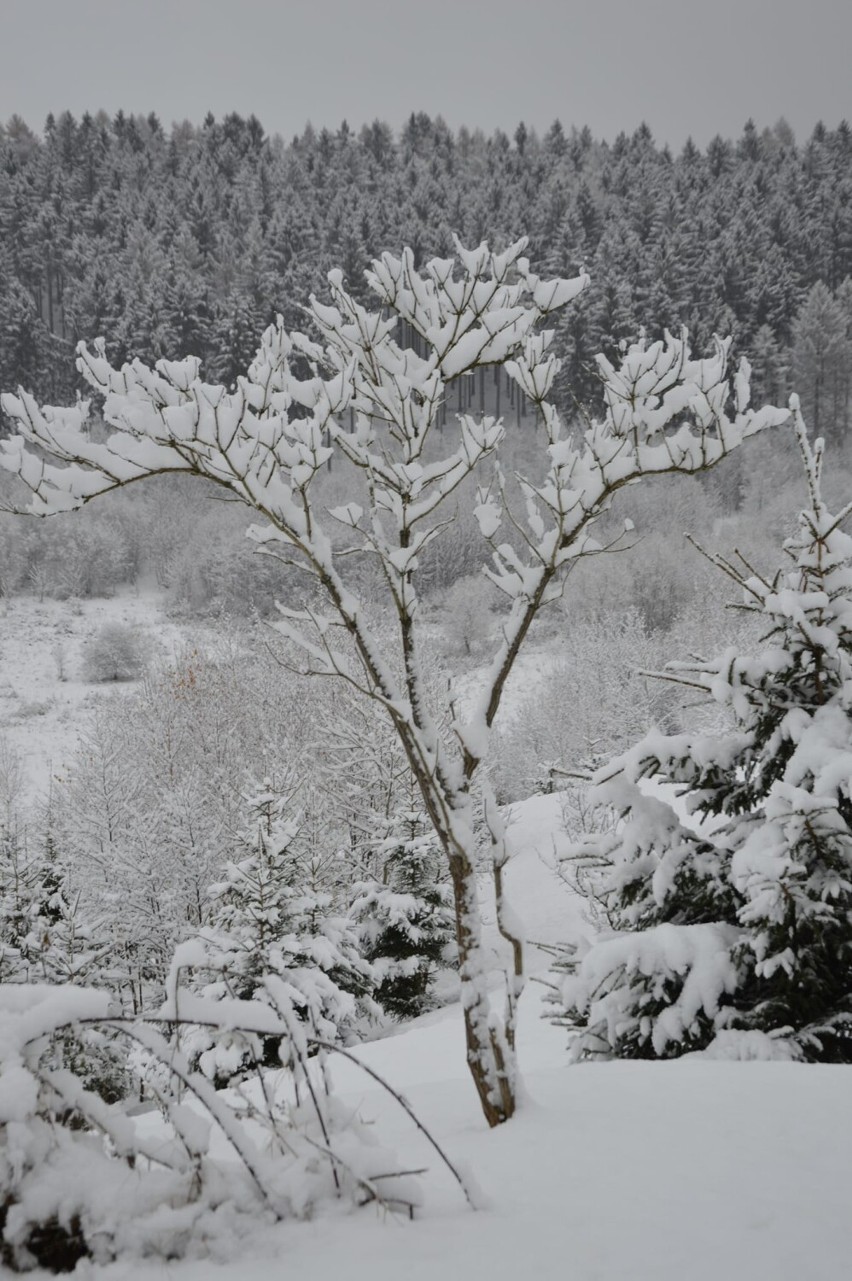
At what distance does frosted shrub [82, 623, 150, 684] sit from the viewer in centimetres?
3206

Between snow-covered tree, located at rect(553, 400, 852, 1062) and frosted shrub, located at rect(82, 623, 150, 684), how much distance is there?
30270 millimetres

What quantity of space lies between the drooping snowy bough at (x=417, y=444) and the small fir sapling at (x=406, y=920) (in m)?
9.39

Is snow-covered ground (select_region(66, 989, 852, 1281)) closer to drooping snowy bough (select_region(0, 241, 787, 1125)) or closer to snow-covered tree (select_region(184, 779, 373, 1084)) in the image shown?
drooping snowy bough (select_region(0, 241, 787, 1125))

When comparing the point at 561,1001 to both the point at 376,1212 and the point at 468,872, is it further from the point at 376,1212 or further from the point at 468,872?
the point at 376,1212

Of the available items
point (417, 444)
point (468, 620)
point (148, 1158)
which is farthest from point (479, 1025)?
point (468, 620)

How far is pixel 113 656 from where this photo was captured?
32156 millimetres

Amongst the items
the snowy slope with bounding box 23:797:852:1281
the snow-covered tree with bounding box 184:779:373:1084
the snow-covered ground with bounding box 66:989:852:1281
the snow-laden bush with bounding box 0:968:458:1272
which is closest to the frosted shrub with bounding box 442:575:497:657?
the snow-covered tree with bounding box 184:779:373:1084

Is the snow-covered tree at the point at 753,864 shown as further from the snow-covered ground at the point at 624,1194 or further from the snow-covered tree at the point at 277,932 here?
the snow-covered tree at the point at 277,932

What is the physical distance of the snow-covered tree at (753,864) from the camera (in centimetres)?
354

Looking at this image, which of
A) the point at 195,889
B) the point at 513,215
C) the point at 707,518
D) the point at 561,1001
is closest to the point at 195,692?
the point at 195,889

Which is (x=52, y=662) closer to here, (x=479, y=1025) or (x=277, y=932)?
(x=277, y=932)

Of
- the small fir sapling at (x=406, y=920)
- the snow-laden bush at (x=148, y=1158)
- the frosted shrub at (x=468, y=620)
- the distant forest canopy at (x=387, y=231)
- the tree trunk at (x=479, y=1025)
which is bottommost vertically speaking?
the small fir sapling at (x=406, y=920)

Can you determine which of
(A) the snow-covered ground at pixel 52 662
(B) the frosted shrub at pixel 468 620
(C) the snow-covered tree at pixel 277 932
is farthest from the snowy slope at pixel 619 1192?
(B) the frosted shrub at pixel 468 620

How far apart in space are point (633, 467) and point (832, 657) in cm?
146
